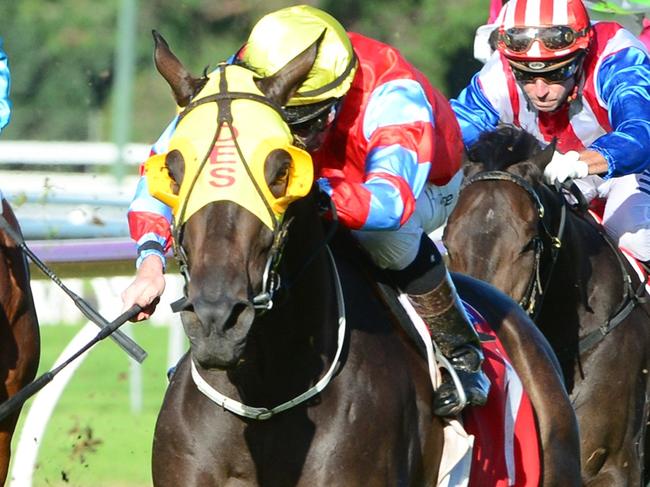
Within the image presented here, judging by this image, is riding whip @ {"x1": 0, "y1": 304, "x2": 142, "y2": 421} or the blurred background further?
the blurred background

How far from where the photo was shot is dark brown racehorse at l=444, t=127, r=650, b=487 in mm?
5574

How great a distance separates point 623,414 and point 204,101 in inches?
120

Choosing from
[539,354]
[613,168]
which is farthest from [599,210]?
[539,354]

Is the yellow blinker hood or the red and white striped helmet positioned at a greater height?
the yellow blinker hood

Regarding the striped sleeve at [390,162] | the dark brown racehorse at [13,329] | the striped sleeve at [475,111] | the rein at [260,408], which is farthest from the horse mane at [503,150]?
the rein at [260,408]

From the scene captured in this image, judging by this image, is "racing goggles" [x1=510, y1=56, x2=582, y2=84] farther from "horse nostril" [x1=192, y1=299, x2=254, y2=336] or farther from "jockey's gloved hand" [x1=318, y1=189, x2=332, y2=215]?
"horse nostril" [x1=192, y1=299, x2=254, y2=336]

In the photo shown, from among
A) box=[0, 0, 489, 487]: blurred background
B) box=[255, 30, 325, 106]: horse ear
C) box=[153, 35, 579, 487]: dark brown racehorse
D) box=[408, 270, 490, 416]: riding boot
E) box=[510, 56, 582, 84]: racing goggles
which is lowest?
box=[0, 0, 489, 487]: blurred background

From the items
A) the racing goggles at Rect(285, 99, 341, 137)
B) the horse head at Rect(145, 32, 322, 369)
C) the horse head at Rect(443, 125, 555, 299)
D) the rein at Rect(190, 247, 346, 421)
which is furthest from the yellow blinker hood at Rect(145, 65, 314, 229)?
the horse head at Rect(443, 125, 555, 299)

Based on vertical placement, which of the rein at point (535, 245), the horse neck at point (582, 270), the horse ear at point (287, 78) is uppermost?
the horse ear at point (287, 78)

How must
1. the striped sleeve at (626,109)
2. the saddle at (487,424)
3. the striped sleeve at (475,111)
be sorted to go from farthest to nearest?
the striped sleeve at (475,111)
the striped sleeve at (626,109)
the saddle at (487,424)

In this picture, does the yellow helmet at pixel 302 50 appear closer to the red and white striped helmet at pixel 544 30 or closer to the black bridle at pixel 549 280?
the black bridle at pixel 549 280

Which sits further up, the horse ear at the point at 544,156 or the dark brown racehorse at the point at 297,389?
the dark brown racehorse at the point at 297,389

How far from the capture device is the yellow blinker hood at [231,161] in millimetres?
3145

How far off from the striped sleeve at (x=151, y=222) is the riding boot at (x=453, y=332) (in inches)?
28.7
